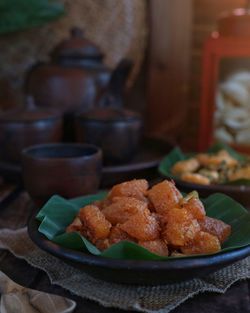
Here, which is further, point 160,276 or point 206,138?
point 206,138

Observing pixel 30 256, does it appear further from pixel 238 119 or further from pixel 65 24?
pixel 65 24

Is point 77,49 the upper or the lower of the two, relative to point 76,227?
upper

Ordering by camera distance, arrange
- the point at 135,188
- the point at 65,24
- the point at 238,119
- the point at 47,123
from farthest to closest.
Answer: the point at 65,24 → the point at 238,119 → the point at 47,123 → the point at 135,188

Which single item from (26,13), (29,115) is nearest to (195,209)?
(29,115)

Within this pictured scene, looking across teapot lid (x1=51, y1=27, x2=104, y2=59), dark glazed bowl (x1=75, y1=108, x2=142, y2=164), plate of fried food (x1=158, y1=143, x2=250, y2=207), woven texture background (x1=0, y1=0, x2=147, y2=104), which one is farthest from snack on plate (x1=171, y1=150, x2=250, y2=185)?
woven texture background (x1=0, y1=0, x2=147, y2=104)

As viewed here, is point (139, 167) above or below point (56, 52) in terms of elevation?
below

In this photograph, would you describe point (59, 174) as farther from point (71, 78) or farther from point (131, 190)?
point (71, 78)

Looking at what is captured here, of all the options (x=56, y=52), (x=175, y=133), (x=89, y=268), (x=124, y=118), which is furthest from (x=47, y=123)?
(x=175, y=133)

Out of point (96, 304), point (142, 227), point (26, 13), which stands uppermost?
point (26, 13)
